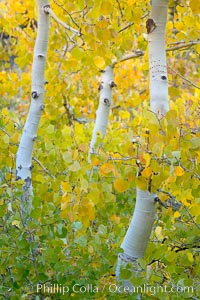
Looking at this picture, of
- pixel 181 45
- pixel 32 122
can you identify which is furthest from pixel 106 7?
pixel 181 45

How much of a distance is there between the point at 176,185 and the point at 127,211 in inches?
53.4

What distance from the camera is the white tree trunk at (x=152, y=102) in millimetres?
1659

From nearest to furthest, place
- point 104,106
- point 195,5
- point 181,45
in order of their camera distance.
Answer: point 195,5 < point 181,45 < point 104,106

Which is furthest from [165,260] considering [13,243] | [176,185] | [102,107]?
[102,107]

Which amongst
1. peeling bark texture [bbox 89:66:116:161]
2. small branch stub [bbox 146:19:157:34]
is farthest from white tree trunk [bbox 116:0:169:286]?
peeling bark texture [bbox 89:66:116:161]

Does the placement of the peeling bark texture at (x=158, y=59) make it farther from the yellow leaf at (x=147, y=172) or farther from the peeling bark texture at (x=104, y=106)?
the peeling bark texture at (x=104, y=106)

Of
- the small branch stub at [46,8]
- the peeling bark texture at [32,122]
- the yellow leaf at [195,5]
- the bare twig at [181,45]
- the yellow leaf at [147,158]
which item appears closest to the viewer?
the yellow leaf at [147,158]

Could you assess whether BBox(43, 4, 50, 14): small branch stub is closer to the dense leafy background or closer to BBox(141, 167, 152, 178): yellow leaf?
the dense leafy background

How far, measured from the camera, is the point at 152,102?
5.62ft

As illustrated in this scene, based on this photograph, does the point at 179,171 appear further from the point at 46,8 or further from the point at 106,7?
the point at 46,8

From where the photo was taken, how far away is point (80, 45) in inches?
76.3

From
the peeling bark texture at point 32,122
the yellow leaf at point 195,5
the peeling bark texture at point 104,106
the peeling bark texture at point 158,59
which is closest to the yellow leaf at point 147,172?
the peeling bark texture at point 158,59

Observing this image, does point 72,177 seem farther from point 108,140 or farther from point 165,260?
point 108,140

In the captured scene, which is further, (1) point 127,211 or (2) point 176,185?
(1) point 127,211
